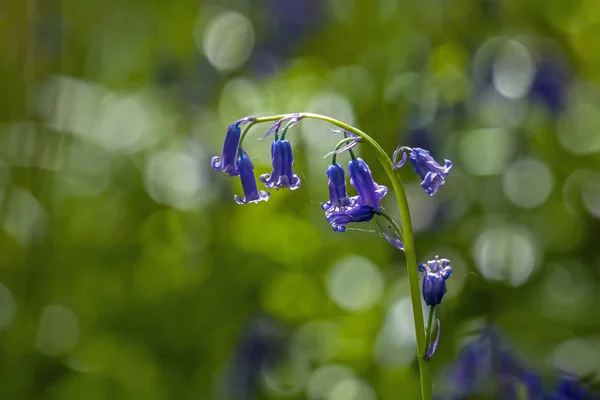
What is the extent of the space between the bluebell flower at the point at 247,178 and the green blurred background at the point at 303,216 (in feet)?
3.97

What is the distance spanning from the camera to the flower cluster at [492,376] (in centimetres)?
213

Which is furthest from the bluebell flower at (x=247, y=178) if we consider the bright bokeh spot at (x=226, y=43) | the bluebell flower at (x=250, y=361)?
the bright bokeh spot at (x=226, y=43)

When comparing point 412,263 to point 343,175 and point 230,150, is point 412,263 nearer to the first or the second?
point 343,175

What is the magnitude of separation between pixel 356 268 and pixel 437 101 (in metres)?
0.90

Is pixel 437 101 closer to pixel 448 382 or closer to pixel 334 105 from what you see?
pixel 334 105

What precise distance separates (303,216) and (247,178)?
5.03ft

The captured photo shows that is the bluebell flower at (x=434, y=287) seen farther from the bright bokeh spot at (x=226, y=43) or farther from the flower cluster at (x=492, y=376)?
the bright bokeh spot at (x=226, y=43)

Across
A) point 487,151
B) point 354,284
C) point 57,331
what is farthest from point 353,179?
point 57,331

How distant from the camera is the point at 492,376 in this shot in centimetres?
226

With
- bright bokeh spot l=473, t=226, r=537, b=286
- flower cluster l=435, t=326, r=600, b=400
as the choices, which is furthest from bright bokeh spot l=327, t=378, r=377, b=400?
bright bokeh spot l=473, t=226, r=537, b=286

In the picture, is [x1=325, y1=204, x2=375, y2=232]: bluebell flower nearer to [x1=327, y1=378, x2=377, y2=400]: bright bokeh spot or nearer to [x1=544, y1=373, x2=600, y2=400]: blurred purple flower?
[x1=544, y1=373, x2=600, y2=400]: blurred purple flower

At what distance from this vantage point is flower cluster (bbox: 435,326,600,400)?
7.00 feet

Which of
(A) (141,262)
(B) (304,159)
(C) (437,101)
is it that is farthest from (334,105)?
(A) (141,262)

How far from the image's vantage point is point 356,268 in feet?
8.89
